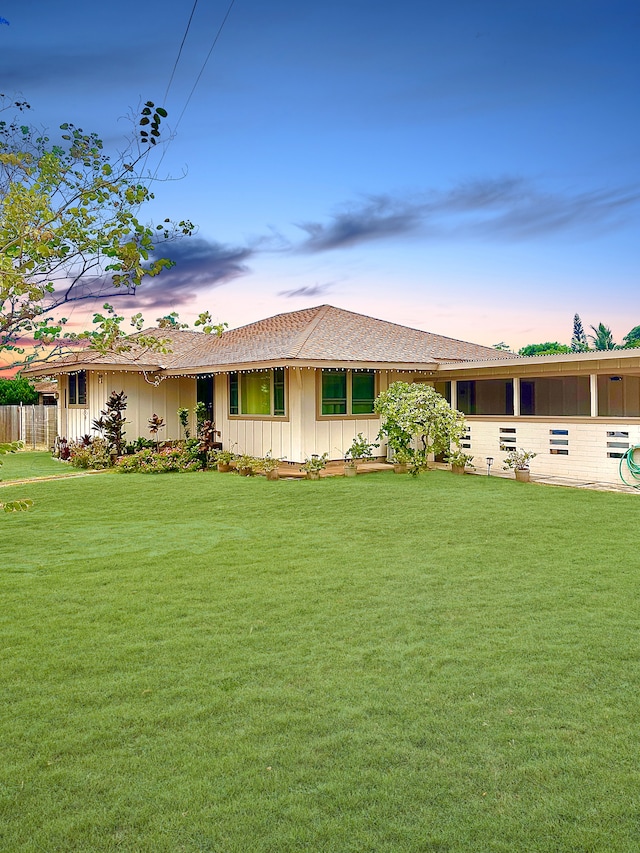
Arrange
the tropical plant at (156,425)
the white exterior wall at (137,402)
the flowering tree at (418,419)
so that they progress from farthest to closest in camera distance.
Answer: the white exterior wall at (137,402), the tropical plant at (156,425), the flowering tree at (418,419)

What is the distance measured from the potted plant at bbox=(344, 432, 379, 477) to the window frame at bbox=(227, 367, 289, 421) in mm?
1793

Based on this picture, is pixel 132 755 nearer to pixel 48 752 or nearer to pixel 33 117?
pixel 48 752

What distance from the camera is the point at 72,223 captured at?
3.33 metres

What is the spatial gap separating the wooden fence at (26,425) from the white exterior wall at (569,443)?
1661 centimetres

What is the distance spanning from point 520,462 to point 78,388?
44.1 feet

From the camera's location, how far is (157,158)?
12.0 feet

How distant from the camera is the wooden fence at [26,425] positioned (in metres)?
23.5

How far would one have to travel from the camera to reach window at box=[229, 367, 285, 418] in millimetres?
15539

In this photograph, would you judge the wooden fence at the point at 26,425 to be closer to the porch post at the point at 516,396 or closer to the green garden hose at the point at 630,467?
the porch post at the point at 516,396

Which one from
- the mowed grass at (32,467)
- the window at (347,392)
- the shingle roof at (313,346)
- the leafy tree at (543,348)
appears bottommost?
the mowed grass at (32,467)

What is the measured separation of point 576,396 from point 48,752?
807 inches

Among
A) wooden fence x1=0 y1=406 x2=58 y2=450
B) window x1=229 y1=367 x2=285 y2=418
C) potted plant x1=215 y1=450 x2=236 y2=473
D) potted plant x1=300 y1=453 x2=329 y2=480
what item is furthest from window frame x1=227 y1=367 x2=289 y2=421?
wooden fence x1=0 y1=406 x2=58 y2=450

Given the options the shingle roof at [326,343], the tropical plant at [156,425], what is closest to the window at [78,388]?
the tropical plant at [156,425]

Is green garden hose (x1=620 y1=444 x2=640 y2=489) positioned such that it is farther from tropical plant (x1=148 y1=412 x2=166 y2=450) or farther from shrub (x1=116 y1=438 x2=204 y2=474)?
tropical plant (x1=148 y1=412 x2=166 y2=450)
